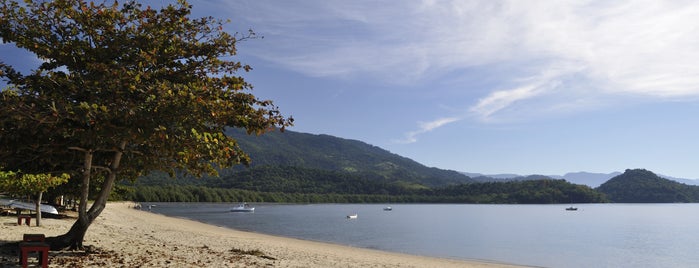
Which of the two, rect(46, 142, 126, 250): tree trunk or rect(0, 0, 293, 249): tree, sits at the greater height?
rect(0, 0, 293, 249): tree

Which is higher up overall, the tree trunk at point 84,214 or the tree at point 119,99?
the tree at point 119,99

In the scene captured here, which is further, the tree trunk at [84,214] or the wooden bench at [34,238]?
the tree trunk at [84,214]

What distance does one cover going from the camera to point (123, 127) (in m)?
12.9

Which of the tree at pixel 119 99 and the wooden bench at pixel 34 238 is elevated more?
the tree at pixel 119 99

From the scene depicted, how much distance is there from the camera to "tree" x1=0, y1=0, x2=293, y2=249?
12.7 metres

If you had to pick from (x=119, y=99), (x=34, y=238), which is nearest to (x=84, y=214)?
(x=34, y=238)

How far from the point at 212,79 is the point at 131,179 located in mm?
6593

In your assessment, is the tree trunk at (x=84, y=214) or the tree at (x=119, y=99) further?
the tree trunk at (x=84, y=214)

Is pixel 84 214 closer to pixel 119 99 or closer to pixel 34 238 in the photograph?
pixel 34 238

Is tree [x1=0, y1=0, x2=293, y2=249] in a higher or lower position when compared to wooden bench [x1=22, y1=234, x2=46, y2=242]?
higher

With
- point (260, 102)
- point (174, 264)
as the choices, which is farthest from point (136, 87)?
point (174, 264)

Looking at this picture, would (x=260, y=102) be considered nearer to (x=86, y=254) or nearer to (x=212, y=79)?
(x=212, y=79)

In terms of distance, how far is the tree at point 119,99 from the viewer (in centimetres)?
1274

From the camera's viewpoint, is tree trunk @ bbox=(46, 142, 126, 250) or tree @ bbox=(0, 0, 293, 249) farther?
tree trunk @ bbox=(46, 142, 126, 250)
